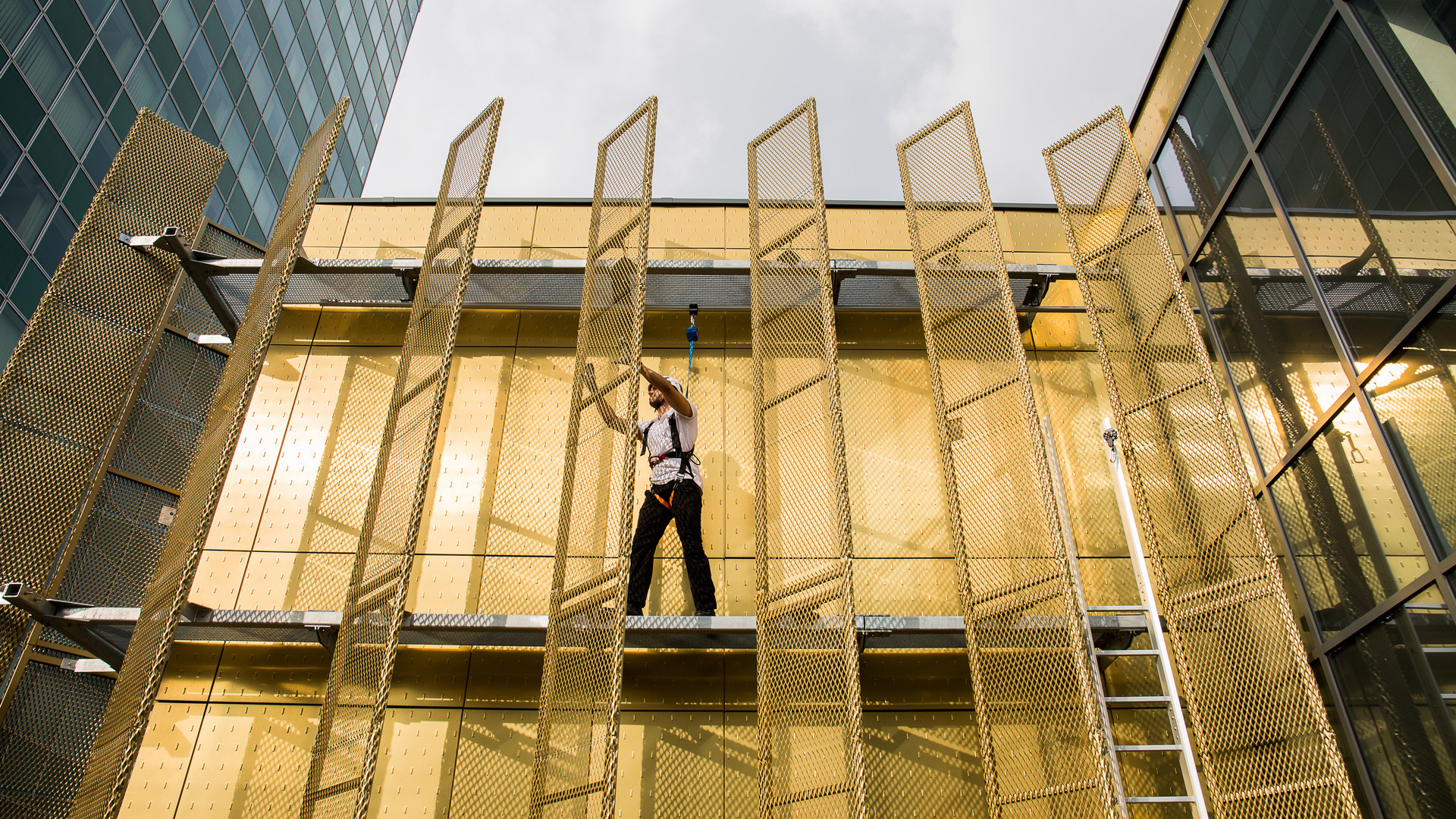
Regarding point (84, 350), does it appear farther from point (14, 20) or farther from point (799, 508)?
point (14, 20)

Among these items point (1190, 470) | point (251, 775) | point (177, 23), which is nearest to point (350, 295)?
point (251, 775)

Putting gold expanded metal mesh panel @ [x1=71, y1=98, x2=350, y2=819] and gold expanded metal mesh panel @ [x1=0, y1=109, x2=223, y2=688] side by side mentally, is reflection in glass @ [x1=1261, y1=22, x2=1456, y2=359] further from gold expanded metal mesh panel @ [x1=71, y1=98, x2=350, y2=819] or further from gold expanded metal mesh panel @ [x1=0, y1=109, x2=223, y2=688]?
gold expanded metal mesh panel @ [x1=0, y1=109, x2=223, y2=688]

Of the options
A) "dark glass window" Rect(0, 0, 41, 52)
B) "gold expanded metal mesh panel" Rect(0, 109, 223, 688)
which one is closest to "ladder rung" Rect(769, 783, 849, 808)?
"gold expanded metal mesh panel" Rect(0, 109, 223, 688)

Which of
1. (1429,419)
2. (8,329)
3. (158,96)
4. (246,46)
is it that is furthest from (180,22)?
(1429,419)

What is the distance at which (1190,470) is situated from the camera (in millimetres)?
7051

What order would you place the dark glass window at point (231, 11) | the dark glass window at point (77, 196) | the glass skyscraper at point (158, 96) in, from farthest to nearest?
the dark glass window at point (231, 11) < the dark glass window at point (77, 196) < the glass skyscraper at point (158, 96)

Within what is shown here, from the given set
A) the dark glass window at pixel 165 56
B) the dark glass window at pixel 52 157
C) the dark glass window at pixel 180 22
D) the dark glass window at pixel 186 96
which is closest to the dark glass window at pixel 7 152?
the dark glass window at pixel 52 157

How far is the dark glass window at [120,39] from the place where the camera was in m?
16.2

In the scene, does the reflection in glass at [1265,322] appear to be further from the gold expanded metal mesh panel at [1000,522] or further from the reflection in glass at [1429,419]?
the gold expanded metal mesh panel at [1000,522]

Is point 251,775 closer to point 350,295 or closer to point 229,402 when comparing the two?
point 229,402

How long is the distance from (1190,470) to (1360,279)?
1940 mm

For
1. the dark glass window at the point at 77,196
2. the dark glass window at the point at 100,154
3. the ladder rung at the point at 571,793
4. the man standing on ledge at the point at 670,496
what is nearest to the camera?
the ladder rung at the point at 571,793

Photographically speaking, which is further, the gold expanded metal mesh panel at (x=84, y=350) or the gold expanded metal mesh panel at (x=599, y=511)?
the gold expanded metal mesh panel at (x=84, y=350)

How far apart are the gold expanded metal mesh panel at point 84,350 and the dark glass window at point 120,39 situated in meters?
10.6
